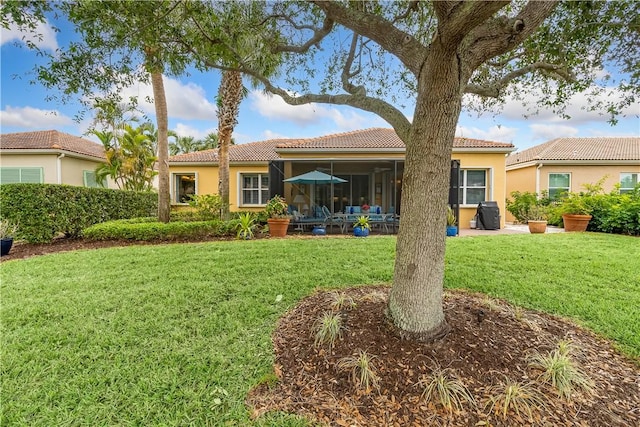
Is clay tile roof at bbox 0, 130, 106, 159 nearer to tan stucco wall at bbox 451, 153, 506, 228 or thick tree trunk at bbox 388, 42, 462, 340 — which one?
thick tree trunk at bbox 388, 42, 462, 340

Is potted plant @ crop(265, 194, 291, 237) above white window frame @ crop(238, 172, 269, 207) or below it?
below

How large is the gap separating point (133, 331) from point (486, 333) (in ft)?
14.4

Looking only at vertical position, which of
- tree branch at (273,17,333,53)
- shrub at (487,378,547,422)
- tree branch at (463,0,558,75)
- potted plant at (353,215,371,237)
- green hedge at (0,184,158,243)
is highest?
tree branch at (273,17,333,53)

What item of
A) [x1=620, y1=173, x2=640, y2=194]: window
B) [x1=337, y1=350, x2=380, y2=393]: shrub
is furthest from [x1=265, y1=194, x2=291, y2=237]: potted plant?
[x1=620, y1=173, x2=640, y2=194]: window

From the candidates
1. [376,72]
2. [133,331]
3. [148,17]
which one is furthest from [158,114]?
[133,331]

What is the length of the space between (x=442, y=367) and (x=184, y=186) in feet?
56.5

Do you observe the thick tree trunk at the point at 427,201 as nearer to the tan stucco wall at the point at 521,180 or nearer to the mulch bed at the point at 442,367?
the mulch bed at the point at 442,367

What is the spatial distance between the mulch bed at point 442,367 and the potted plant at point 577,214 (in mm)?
9849

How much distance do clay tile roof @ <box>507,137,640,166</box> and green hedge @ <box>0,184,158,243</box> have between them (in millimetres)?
22708

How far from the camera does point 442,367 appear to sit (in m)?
2.81

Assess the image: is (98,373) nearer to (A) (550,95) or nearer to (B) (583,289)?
(B) (583,289)

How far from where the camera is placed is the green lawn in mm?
2629

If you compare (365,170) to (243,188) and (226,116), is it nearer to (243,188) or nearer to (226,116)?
(243,188)

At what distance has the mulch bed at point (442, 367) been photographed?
7.86 ft
